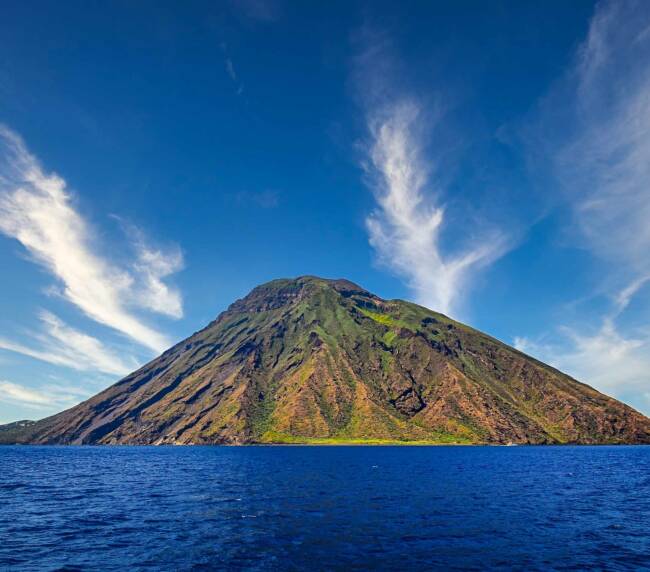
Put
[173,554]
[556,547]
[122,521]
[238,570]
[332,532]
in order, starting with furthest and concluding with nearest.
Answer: [122,521]
[332,532]
[556,547]
[173,554]
[238,570]

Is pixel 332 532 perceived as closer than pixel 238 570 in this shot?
No

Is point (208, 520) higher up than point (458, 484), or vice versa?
point (458, 484)

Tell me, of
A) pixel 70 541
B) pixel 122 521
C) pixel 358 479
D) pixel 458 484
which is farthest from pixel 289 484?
pixel 70 541

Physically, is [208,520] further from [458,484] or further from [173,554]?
[458,484]

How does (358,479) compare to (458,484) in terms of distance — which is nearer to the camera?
(458,484)

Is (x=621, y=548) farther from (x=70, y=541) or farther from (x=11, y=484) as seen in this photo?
(x=11, y=484)

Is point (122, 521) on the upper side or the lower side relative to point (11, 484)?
lower

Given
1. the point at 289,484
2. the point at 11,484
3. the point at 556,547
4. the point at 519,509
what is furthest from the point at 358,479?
the point at 11,484

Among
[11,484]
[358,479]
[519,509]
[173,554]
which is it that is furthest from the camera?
[358,479]

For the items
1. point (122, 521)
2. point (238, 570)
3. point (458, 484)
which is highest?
point (458, 484)
